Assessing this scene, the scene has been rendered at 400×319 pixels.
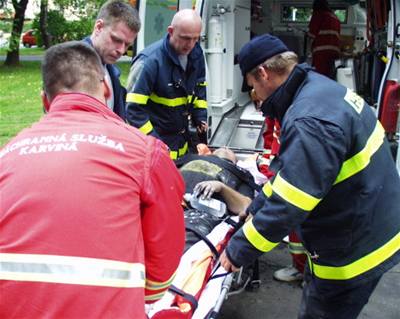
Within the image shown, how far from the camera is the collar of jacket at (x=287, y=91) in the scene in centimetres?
201

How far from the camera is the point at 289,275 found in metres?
3.70

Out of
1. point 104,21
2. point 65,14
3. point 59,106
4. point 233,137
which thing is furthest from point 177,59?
point 65,14

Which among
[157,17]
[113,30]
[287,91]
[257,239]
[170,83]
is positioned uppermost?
[157,17]

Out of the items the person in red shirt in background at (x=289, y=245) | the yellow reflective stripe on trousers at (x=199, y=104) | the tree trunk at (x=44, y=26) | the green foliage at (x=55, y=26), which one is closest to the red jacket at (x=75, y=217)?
the person in red shirt in background at (x=289, y=245)

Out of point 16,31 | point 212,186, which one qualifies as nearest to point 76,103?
point 212,186

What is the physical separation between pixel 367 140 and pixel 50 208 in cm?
126

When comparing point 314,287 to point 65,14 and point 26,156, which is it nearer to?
point 26,156

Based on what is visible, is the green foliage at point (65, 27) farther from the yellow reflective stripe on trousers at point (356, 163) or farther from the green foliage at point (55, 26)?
the yellow reflective stripe on trousers at point (356, 163)

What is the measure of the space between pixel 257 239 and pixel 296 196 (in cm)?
27

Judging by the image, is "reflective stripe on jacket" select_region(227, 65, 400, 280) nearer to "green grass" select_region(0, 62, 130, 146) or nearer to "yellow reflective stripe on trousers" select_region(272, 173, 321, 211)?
"yellow reflective stripe on trousers" select_region(272, 173, 321, 211)

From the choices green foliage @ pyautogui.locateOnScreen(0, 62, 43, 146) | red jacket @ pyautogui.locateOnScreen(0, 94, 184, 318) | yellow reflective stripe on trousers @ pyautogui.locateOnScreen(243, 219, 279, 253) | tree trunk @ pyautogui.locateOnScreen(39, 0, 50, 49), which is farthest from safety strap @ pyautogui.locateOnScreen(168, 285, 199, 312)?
tree trunk @ pyautogui.locateOnScreen(39, 0, 50, 49)

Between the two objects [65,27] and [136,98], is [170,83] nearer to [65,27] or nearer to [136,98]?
[136,98]

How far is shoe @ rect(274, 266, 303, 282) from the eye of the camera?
145 inches

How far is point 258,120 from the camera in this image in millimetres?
5465
